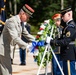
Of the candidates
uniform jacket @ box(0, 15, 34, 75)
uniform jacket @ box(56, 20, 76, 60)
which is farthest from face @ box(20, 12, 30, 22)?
uniform jacket @ box(56, 20, 76, 60)

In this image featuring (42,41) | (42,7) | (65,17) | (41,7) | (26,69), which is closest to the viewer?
(65,17)

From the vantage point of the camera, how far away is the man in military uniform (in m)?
5.97

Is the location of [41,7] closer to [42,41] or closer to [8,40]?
[42,41]

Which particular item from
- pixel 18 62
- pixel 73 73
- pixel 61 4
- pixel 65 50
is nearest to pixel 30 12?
pixel 65 50

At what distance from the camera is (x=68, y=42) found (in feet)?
19.6

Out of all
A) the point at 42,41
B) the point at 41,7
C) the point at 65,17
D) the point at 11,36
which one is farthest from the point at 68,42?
the point at 41,7

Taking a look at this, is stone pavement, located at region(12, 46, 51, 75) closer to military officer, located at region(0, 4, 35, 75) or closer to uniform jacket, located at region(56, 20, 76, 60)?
military officer, located at region(0, 4, 35, 75)

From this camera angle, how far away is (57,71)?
832 centimetres

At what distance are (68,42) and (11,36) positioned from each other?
2.98 ft

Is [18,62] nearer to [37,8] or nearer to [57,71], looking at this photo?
[57,71]

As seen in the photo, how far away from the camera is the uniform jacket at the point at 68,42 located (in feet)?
19.5

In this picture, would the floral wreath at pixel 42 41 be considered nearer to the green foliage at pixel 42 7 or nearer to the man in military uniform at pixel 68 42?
the man in military uniform at pixel 68 42

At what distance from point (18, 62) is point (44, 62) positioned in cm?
594

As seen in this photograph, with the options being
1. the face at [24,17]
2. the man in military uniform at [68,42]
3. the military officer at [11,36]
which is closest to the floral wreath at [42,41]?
the man in military uniform at [68,42]
